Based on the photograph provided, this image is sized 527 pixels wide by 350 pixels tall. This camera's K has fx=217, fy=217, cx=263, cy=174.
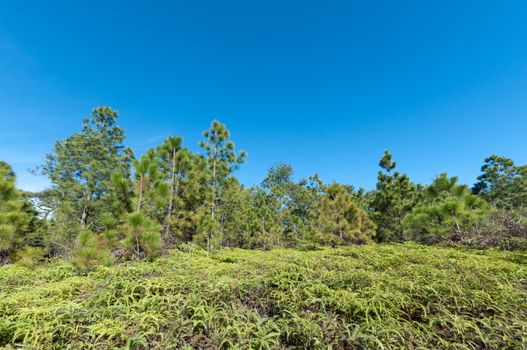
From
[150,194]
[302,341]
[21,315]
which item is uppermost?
[150,194]

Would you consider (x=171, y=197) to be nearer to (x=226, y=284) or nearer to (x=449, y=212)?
(x=226, y=284)

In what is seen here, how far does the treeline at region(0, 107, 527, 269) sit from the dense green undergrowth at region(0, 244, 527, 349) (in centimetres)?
243

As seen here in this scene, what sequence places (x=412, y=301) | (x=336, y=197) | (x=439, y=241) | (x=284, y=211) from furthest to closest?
(x=284, y=211) → (x=336, y=197) → (x=439, y=241) → (x=412, y=301)

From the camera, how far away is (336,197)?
10.3m

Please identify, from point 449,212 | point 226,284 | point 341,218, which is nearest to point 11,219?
point 226,284

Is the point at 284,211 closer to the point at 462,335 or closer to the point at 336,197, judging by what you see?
the point at 336,197

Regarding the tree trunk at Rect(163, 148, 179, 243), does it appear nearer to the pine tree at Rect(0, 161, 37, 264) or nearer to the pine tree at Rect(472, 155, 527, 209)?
the pine tree at Rect(0, 161, 37, 264)

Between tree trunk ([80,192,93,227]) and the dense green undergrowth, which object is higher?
tree trunk ([80,192,93,227])

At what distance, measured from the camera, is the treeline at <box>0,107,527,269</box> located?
208 inches

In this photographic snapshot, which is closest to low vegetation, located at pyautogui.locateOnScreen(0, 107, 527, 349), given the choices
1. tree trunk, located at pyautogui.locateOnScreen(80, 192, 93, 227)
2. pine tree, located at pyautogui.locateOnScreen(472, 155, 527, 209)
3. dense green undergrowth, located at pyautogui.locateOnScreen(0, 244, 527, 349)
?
dense green undergrowth, located at pyautogui.locateOnScreen(0, 244, 527, 349)

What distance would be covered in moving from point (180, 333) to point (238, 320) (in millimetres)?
502

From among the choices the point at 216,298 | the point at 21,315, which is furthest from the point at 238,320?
the point at 21,315

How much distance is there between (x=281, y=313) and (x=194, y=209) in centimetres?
705

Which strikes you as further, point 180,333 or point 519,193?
point 519,193
